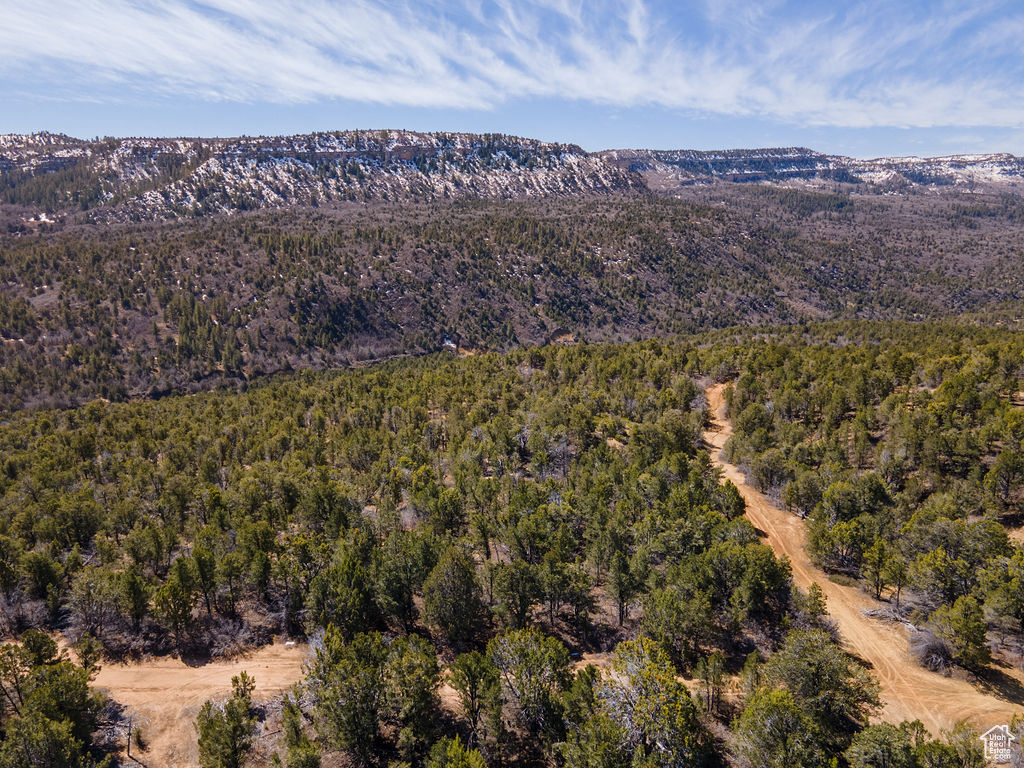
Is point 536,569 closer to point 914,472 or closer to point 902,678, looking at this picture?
point 902,678

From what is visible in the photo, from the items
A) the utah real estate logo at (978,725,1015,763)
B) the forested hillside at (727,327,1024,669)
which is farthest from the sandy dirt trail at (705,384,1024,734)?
the forested hillside at (727,327,1024,669)

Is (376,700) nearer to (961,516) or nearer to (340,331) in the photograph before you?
(961,516)

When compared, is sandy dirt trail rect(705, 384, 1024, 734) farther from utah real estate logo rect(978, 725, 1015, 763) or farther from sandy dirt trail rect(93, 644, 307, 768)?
sandy dirt trail rect(93, 644, 307, 768)

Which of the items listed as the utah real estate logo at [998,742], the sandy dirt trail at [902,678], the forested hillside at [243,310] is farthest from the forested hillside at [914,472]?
the forested hillside at [243,310]

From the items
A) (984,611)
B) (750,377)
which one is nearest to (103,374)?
(750,377)

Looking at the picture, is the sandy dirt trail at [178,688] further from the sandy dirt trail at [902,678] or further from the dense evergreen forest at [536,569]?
the sandy dirt trail at [902,678]

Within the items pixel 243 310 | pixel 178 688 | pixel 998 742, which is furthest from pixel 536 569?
pixel 243 310
